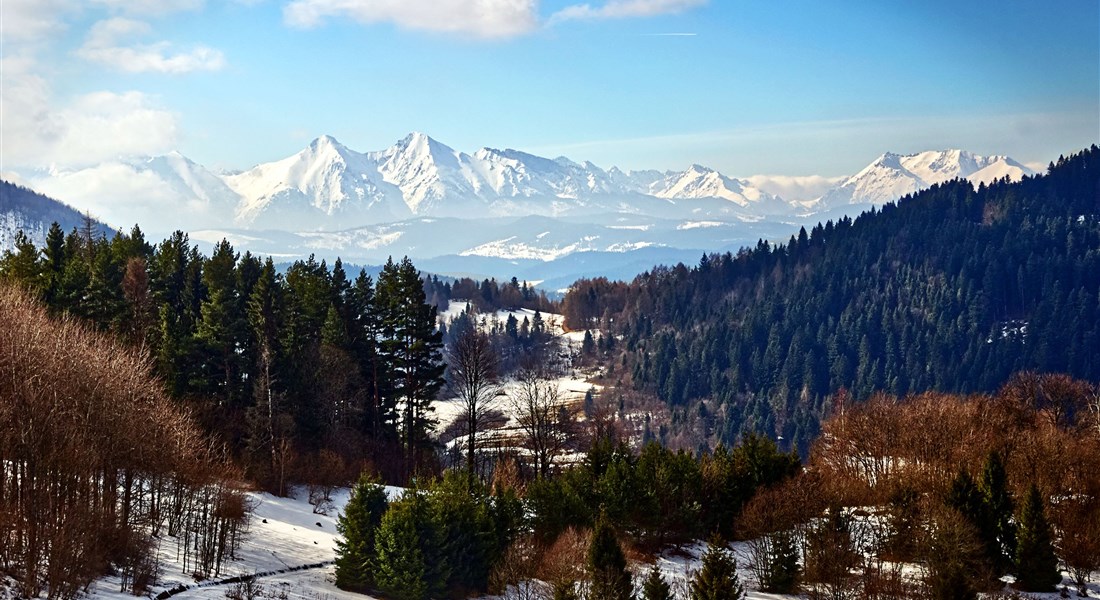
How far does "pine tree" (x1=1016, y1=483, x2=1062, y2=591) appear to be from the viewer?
126 feet

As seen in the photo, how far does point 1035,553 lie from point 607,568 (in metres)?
18.6

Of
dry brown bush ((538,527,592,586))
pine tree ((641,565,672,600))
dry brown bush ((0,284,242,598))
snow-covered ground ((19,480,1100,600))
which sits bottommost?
snow-covered ground ((19,480,1100,600))

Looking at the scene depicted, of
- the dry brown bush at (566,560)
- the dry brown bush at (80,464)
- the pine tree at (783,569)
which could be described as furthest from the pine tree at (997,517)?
the dry brown bush at (80,464)

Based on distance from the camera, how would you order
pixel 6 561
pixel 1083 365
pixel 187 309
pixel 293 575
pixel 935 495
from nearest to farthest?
pixel 6 561, pixel 293 575, pixel 935 495, pixel 187 309, pixel 1083 365

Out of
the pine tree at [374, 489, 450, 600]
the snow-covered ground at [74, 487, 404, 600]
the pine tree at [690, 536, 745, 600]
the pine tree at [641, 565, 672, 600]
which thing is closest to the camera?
the snow-covered ground at [74, 487, 404, 600]

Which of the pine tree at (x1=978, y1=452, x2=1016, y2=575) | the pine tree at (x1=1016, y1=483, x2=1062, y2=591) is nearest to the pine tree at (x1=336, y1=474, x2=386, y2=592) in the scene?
the pine tree at (x1=978, y1=452, x2=1016, y2=575)

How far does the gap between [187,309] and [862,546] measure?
43.1 m

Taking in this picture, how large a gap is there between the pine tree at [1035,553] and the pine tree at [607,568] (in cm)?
1721

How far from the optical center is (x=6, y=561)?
85.0ft

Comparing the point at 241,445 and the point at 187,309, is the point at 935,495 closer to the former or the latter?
the point at 241,445

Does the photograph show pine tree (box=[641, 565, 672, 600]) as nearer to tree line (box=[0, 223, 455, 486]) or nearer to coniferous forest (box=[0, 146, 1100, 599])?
coniferous forest (box=[0, 146, 1100, 599])

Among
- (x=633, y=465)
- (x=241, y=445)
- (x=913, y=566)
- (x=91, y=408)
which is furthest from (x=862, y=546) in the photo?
(x=241, y=445)

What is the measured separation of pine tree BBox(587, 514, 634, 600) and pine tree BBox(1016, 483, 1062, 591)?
17.2 m

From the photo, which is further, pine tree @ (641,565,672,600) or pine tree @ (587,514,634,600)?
pine tree @ (587,514,634,600)
